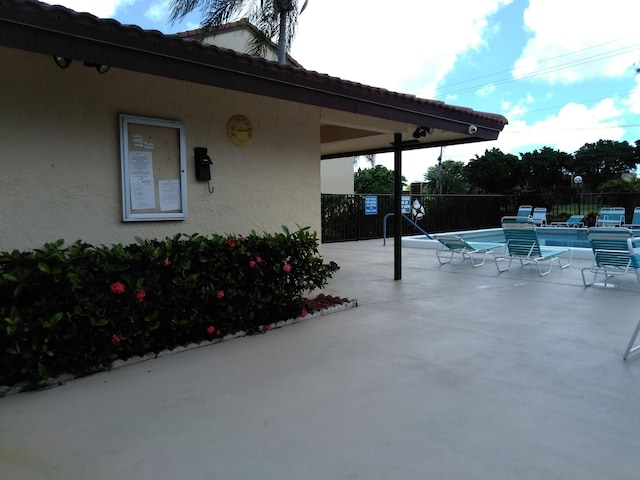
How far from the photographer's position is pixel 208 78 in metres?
4.32

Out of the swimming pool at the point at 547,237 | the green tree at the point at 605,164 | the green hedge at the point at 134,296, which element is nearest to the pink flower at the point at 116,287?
the green hedge at the point at 134,296

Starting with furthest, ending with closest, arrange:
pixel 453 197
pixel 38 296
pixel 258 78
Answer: pixel 453 197 < pixel 258 78 < pixel 38 296

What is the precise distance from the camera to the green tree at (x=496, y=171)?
37094 mm

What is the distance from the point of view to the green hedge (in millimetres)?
3480

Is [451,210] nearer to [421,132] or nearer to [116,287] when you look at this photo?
[421,132]

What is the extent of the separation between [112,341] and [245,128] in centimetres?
295

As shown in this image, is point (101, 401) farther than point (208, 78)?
No

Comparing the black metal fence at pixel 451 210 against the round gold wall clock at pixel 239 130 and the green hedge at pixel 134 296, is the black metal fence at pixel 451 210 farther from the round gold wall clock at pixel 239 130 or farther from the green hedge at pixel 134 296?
the green hedge at pixel 134 296

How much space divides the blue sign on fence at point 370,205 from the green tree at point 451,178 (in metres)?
27.0

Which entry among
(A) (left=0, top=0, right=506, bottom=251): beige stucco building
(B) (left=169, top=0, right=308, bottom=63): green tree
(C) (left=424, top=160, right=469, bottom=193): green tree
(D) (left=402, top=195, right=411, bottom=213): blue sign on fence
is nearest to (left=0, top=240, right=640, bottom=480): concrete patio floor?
(A) (left=0, top=0, right=506, bottom=251): beige stucco building

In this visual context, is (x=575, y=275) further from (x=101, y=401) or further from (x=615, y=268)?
(x=101, y=401)

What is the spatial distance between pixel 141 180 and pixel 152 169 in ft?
0.58

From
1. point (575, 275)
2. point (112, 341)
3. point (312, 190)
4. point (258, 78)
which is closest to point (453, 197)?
point (575, 275)

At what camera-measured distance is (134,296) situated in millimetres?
3930
